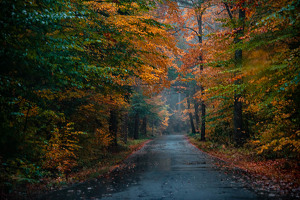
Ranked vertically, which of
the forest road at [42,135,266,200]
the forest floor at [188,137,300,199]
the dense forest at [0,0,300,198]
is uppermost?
the dense forest at [0,0,300,198]

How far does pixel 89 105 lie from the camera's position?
11250 mm

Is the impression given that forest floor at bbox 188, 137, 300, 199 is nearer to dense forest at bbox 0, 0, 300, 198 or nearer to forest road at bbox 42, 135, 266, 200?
dense forest at bbox 0, 0, 300, 198

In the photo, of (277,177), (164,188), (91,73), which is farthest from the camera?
(277,177)

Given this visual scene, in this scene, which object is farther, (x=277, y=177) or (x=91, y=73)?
(x=277, y=177)

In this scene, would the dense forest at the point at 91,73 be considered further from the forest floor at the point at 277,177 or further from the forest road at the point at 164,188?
the forest road at the point at 164,188

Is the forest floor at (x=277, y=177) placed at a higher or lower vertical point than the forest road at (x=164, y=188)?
higher

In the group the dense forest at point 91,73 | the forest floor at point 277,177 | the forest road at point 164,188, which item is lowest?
the forest road at point 164,188

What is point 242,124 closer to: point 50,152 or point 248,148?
point 248,148

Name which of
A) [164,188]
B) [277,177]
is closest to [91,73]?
[164,188]

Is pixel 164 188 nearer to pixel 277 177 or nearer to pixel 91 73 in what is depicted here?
pixel 277 177

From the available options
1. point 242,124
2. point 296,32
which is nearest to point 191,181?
point 296,32

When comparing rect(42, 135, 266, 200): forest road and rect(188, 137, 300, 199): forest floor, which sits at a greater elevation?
rect(188, 137, 300, 199): forest floor

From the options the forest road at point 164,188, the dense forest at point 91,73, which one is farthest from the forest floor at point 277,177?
the forest road at point 164,188

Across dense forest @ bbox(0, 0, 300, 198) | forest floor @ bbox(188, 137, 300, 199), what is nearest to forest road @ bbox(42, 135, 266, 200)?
forest floor @ bbox(188, 137, 300, 199)
